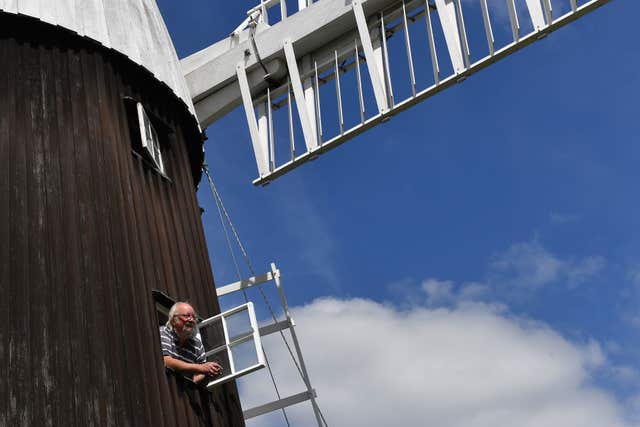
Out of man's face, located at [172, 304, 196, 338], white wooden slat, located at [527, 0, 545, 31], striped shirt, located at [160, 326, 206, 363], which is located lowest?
striped shirt, located at [160, 326, 206, 363]

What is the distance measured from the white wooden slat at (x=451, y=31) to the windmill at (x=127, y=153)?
16 millimetres

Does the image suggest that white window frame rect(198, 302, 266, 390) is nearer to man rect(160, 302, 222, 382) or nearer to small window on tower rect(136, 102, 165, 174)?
man rect(160, 302, 222, 382)

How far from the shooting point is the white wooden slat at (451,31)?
10047 mm

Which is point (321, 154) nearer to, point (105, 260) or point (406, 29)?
point (406, 29)

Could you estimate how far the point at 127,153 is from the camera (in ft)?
26.3

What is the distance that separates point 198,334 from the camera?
25.4 feet

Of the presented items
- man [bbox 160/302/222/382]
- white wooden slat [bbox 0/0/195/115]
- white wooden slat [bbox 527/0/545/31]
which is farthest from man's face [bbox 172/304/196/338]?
white wooden slat [bbox 527/0/545/31]

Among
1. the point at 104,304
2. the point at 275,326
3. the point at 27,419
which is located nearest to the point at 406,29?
the point at 275,326

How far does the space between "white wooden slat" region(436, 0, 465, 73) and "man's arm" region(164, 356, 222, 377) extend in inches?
164

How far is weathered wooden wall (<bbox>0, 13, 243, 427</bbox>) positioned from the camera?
636 centimetres

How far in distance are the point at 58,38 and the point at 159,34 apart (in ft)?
6.20

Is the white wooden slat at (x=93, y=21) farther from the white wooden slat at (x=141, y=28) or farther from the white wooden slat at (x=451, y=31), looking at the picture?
the white wooden slat at (x=451, y=31)

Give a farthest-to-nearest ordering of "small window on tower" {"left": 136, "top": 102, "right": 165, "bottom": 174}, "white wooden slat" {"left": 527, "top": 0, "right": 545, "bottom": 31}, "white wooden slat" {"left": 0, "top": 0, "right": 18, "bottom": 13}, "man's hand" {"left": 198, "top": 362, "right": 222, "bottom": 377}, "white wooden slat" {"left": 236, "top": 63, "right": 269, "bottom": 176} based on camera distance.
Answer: "white wooden slat" {"left": 236, "top": 63, "right": 269, "bottom": 176}, "white wooden slat" {"left": 527, "top": 0, "right": 545, "bottom": 31}, "small window on tower" {"left": 136, "top": 102, "right": 165, "bottom": 174}, "white wooden slat" {"left": 0, "top": 0, "right": 18, "bottom": 13}, "man's hand" {"left": 198, "top": 362, "right": 222, "bottom": 377}

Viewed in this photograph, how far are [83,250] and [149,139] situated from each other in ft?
6.25
